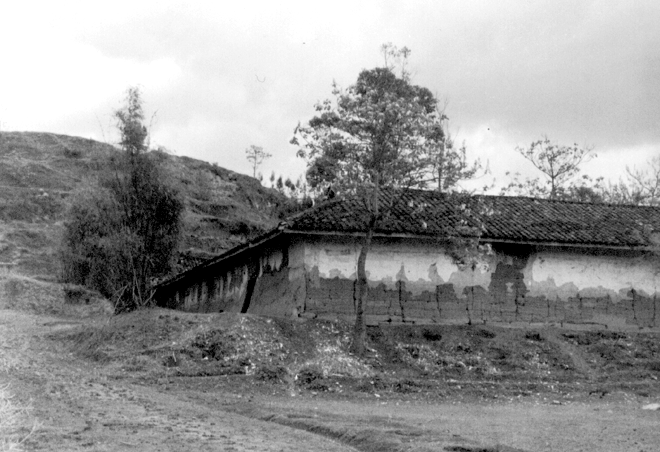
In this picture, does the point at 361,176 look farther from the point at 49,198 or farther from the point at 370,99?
the point at 49,198

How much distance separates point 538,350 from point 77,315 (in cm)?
1469

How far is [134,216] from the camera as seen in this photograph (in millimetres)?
30734

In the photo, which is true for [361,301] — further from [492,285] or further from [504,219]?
[504,219]

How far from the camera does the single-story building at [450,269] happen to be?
24328 mm

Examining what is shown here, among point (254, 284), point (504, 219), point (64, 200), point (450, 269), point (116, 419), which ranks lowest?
point (116, 419)

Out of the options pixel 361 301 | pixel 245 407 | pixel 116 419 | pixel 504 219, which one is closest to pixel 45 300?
pixel 361 301

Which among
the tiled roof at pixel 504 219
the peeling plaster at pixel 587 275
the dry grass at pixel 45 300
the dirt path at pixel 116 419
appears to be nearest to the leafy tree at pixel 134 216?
the dry grass at pixel 45 300

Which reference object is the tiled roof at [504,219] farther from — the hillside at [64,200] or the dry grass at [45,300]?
the hillside at [64,200]

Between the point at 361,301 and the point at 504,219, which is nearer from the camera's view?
the point at 361,301

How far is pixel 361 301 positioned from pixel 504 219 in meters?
6.58

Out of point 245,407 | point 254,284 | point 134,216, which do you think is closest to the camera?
point 245,407

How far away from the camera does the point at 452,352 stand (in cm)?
2288

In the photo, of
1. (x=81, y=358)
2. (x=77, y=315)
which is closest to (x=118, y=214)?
(x=77, y=315)

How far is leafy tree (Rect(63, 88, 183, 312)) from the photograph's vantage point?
98.6 ft
